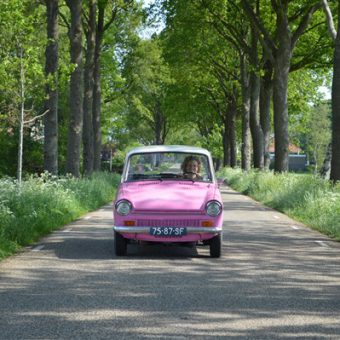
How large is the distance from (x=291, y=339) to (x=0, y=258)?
17.3 feet

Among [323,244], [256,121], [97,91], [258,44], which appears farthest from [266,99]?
[323,244]

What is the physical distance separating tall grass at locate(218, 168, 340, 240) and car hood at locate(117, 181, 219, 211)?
12.8 feet

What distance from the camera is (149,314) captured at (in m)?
6.32

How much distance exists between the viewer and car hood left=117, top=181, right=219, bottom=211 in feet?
32.5

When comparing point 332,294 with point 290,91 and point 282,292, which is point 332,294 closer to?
point 282,292

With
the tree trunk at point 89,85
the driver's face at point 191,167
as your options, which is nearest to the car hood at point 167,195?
the driver's face at point 191,167

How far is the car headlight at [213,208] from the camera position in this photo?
32.6ft

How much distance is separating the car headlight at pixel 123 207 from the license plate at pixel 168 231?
45 cm

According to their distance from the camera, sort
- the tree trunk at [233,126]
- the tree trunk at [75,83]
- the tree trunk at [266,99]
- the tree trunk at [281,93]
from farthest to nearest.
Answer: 1. the tree trunk at [233,126]
2. the tree trunk at [266,99]
3. the tree trunk at [281,93]
4. the tree trunk at [75,83]

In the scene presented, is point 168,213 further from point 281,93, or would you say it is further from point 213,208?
point 281,93

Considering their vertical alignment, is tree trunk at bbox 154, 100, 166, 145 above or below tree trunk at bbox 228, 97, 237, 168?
above

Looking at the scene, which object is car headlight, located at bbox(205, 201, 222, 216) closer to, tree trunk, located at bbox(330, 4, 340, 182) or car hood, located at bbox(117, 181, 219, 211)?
A: car hood, located at bbox(117, 181, 219, 211)

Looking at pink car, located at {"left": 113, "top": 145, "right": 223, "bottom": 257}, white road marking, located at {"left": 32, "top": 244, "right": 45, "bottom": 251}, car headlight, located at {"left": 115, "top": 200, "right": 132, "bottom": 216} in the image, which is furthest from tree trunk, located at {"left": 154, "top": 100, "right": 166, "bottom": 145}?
car headlight, located at {"left": 115, "top": 200, "right": 132, "bottom": 216}

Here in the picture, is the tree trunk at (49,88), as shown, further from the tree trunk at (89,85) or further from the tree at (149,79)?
the tree at (149,79)
